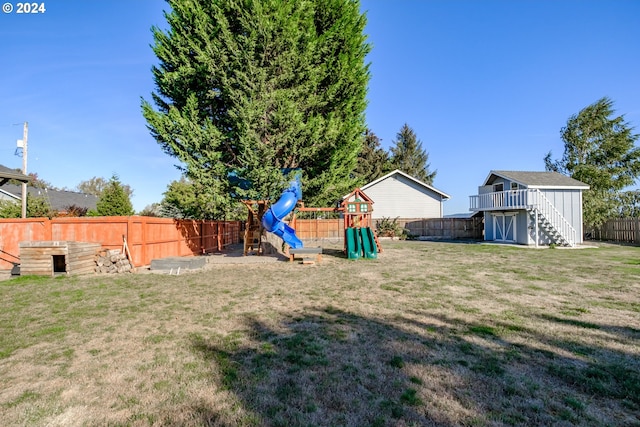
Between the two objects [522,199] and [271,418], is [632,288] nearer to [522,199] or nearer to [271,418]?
[271,418]

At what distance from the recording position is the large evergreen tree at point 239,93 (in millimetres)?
12906

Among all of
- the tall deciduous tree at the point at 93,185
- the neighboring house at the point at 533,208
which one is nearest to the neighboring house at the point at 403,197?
the neighboring house at the point at 533,208

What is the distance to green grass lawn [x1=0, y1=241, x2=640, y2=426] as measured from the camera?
2721 millimetres

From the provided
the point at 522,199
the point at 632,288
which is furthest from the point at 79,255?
the point at 522,199

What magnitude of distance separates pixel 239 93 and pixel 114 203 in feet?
47.4

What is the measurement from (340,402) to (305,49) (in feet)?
48.3

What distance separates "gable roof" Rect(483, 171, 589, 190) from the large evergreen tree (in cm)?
1431

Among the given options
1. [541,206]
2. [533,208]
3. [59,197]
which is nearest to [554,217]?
[541,206]

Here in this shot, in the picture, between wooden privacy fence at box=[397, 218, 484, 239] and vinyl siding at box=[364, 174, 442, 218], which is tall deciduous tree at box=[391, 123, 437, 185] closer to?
vinyl siding at box=[364, 174, 442, 218]

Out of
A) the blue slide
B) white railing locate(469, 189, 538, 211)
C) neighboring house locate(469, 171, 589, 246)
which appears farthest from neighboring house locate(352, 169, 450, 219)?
the blue slide

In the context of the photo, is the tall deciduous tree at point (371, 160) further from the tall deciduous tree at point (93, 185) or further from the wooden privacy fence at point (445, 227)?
the tall deciduous tree at point (93, 185)

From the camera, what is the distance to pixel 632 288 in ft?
24.1

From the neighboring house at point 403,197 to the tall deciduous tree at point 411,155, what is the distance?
17660 mm

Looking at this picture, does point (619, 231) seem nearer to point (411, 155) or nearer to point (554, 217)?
point (554, 217)
